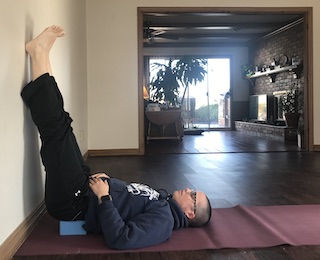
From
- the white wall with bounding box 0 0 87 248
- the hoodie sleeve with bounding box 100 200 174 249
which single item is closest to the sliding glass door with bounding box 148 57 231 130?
the white wall with bounding box 0 0 87 248

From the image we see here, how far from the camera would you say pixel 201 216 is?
1758 mm

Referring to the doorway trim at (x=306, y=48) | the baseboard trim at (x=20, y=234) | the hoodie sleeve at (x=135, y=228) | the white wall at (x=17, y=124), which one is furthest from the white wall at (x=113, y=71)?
the hoodie sleeve at (x=135, y=228)

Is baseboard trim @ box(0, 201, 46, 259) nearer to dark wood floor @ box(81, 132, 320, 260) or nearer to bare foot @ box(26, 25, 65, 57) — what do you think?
dark wood floor @ box(81, 132, 320, 260)

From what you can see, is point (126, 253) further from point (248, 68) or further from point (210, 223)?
point (248, 68)

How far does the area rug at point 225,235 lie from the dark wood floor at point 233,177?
7cm

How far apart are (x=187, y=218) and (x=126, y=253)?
38cm

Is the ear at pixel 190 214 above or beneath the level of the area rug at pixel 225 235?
above

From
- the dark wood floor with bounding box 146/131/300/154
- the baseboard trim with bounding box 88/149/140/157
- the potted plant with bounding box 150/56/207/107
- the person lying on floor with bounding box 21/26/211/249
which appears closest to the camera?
the person lying on floor with bounding box 21/26/211/249

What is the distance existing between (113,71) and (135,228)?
12.1 ft

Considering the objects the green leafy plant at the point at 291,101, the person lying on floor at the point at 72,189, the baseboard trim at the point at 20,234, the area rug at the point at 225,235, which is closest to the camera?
the baseboard trim at the point at 20,234

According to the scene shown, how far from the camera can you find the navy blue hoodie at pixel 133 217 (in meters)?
1.48

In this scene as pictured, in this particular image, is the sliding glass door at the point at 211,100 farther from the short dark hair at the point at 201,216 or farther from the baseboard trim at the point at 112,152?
the short dark hair at the point at 201,216

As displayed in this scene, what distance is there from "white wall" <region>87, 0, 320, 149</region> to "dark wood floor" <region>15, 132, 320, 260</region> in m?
0.48

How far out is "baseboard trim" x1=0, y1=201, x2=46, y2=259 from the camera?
1424 millimetres
